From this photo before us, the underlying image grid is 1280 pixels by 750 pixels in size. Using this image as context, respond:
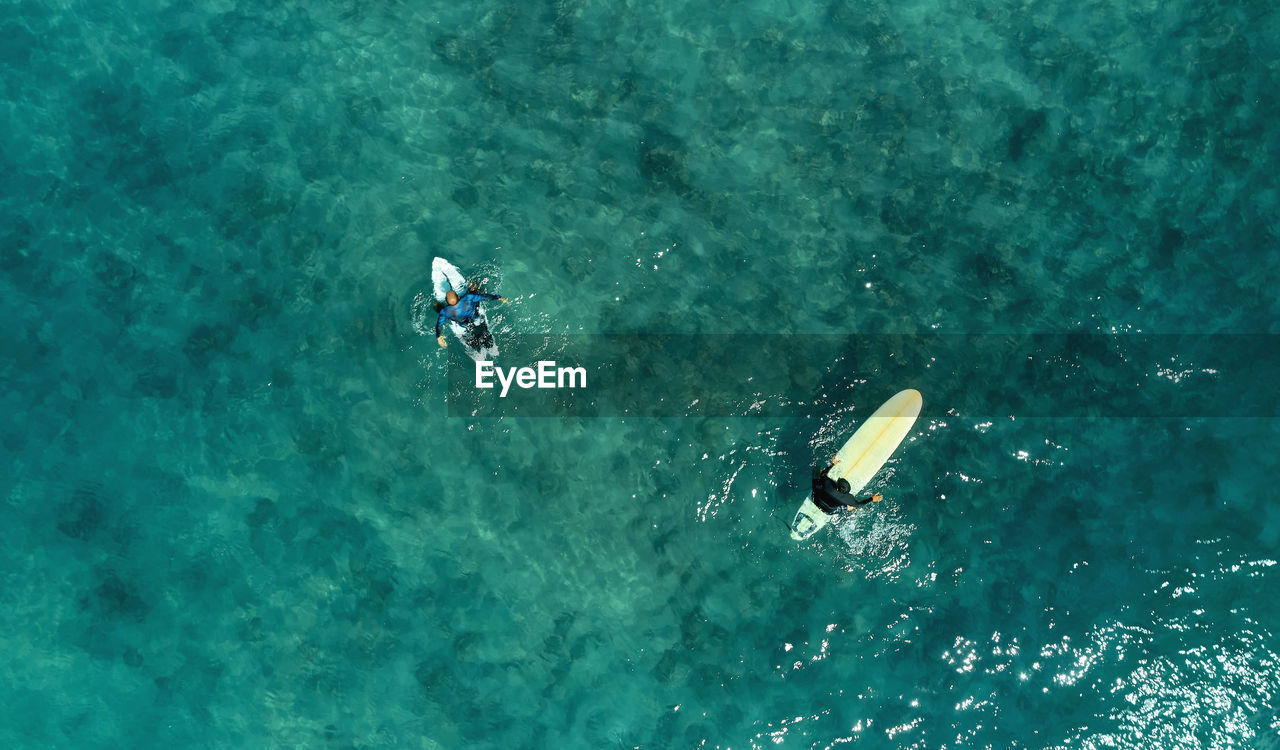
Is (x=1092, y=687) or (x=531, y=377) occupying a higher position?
(x=531, y=377)

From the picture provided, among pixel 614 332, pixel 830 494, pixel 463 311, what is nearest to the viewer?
pixel 830 494

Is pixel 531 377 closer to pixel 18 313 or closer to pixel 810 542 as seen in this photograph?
pixel 810 542

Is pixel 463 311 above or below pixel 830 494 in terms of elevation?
above

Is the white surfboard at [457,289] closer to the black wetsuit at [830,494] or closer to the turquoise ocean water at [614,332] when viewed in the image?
the turquoise ocean water at [614,332]

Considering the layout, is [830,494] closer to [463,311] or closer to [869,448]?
[869,448]

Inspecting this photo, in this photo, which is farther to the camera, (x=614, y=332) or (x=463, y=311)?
(x=614, y=332)

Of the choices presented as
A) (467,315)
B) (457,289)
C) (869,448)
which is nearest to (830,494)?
(869,448)

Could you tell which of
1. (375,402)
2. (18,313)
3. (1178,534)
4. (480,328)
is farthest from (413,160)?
(1178,534)
